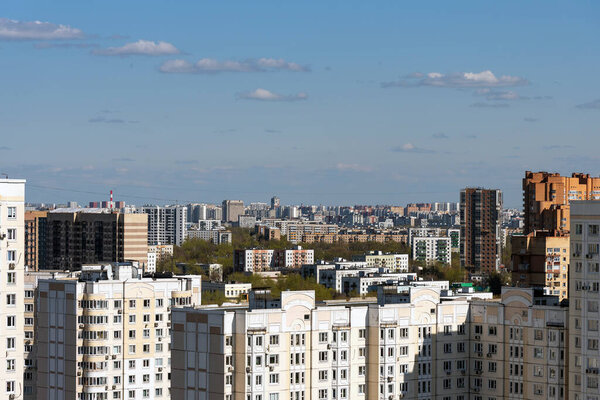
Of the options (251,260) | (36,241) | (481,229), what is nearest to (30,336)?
(36,241)

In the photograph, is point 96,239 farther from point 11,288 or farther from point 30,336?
point 11,288

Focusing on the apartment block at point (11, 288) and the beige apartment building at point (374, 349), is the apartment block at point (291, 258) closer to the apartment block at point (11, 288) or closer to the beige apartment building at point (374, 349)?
the beige apartment building at point (374, 349)

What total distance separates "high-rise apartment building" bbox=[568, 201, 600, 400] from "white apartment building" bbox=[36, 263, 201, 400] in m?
17.8

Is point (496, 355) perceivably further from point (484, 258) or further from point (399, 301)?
point (484, 258)

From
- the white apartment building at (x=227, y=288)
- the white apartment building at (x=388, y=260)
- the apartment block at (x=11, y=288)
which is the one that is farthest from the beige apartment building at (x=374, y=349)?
the white apartment building at (x=388, y=260)

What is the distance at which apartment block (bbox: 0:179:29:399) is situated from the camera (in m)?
35.3

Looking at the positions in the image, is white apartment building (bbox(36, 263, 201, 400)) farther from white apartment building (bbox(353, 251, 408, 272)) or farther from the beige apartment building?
white apartment building (bbox(353, 251, 408, 272))

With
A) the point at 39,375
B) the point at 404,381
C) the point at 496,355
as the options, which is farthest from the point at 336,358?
the point at 39,375

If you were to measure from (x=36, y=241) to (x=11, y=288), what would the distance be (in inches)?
3680

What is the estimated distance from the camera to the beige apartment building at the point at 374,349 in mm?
42844

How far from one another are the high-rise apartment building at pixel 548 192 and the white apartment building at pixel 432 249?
7003 cm

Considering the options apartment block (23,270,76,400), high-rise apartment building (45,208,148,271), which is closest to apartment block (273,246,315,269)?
high-rise apartment building (45,208,148,271)

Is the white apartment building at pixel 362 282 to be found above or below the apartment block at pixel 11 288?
below

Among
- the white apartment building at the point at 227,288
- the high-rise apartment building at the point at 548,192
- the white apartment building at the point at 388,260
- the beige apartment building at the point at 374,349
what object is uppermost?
the high-rise apartment building at the point at 548,192
